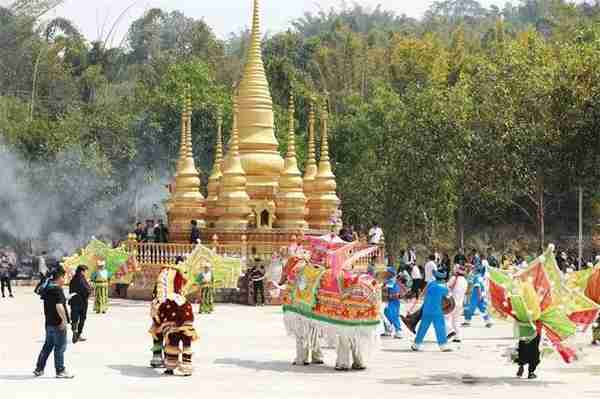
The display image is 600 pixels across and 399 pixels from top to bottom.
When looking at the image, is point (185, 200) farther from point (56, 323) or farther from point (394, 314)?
point (56, 323)

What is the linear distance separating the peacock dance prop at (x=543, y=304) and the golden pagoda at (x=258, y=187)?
1636cm

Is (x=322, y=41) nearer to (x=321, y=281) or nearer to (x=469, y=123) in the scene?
(x=469, y=123)

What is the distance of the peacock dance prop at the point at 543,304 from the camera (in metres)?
16.0

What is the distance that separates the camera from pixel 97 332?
882 inches

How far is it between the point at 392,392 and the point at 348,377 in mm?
1451

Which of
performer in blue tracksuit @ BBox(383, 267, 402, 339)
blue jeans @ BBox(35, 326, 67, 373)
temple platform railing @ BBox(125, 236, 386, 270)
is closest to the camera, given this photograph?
blue jeans @ BBox(35, 326, 67, 373)

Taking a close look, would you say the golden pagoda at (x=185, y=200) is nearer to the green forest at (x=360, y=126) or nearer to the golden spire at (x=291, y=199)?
the golden spire at (x=291, y=199)

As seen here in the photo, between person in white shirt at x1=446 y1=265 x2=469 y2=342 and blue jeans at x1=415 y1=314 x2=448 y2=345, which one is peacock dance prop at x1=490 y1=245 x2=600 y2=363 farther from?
person in white shirt at x1=446 y1=265 x2=469 y2=342

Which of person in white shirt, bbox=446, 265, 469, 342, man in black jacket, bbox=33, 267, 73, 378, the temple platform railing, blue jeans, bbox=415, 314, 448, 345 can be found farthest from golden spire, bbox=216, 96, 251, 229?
Result: man in black jacket, bbox=33, 267, 73, 378

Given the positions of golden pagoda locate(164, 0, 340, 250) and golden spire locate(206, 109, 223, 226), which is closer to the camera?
golden pagoda locate(164, 0, 340, 250)

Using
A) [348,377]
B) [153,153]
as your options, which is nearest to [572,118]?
[348,377]

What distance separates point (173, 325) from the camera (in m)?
16.3

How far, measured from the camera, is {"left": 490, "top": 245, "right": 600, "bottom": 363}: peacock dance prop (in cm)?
1602

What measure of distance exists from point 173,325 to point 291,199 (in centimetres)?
1837
